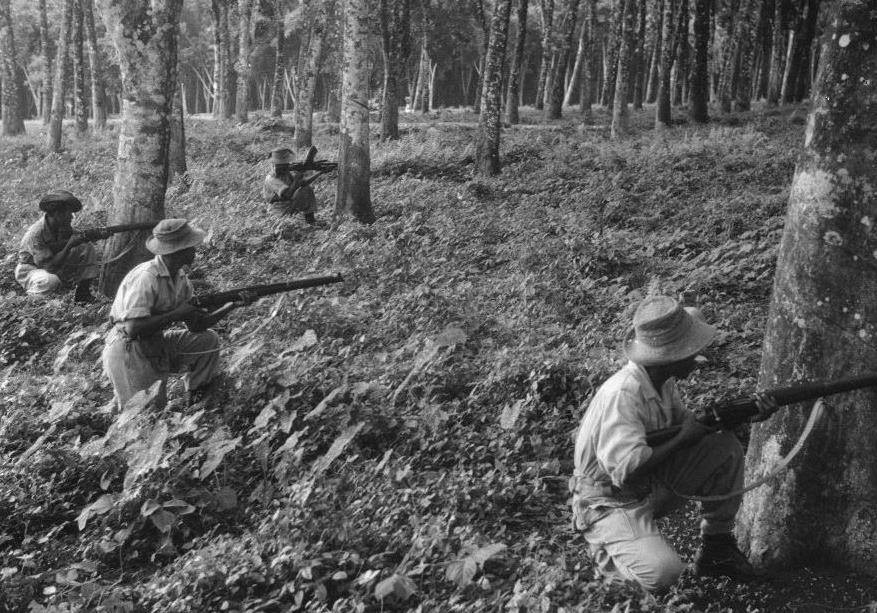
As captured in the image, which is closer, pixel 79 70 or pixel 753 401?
pixel 753 401

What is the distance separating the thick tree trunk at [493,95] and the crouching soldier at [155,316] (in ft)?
32.2

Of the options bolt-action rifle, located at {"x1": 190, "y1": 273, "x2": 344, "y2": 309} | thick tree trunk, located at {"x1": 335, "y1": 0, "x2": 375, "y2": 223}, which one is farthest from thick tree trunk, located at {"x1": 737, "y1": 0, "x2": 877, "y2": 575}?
thick tree trunk, located at {"x1": 335, "y1": 0, "x2": 375, "y2": 223}

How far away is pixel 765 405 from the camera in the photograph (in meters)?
3.64

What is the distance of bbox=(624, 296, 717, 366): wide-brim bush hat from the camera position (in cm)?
379

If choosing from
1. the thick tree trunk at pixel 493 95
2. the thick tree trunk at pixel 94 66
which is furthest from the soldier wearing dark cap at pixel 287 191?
the thick tree trunk at pixel 94 66

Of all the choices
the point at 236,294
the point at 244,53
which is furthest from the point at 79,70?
the point at 236,294

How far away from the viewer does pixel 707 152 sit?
15281mm

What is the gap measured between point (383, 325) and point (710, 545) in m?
4.37

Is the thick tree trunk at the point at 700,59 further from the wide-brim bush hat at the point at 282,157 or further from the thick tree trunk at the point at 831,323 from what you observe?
the thick tree trunk at the point at 831,323

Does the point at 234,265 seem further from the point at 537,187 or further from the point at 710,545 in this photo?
the point at 710,545

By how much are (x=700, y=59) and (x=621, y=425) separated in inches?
725

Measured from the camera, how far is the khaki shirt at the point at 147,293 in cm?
591

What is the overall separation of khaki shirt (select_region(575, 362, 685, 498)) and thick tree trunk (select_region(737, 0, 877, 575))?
2.10 feet

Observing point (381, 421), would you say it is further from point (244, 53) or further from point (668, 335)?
point (244, 53)
